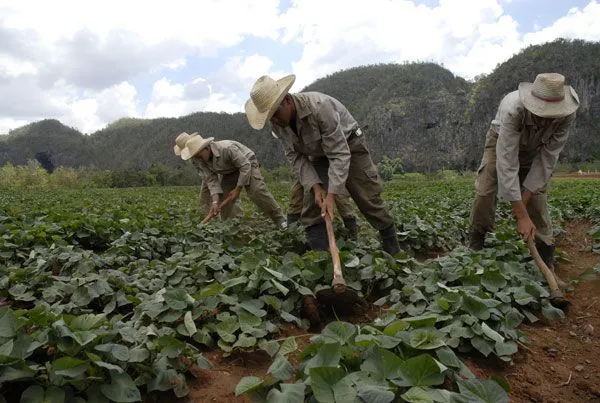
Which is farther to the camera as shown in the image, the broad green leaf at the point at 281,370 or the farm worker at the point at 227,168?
the farm worker at the point at 227,168

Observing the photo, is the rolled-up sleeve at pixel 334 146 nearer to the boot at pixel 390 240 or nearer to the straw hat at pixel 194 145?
the boot at pixel 390 240

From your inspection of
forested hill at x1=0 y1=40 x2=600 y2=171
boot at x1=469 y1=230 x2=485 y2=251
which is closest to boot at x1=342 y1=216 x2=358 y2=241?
boot at x1=469 y1=230 x2=485 y2=251

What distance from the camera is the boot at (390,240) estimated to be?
4.46 m

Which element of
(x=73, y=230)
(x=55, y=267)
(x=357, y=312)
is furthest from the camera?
(x=73, y=230)

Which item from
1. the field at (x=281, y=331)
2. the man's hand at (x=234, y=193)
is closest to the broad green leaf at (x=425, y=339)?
the field at (x=281, y=331)

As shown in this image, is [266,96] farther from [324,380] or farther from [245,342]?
[324,380]

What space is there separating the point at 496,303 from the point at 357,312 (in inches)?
36.1

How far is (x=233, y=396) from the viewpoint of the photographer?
81.0 inches

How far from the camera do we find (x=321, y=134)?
12.6ft

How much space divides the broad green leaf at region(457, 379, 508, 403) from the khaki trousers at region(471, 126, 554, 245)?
256cm

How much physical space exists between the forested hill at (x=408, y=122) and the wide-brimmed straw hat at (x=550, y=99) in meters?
53.1

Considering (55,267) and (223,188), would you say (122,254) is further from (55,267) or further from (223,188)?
(223,188)

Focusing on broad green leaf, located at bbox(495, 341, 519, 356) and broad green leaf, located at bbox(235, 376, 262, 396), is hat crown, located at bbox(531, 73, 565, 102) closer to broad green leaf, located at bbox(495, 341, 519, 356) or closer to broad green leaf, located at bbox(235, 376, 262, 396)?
broad green leaf, located at bbox(495, 341, 519, 356)

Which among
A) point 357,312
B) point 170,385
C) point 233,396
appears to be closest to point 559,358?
point 357,312
